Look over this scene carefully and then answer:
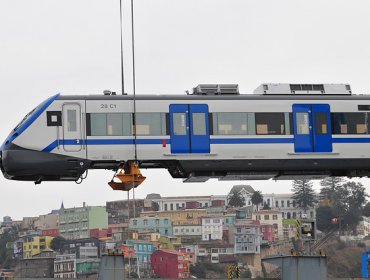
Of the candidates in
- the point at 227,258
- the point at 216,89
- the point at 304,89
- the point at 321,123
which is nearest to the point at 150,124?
the point at 216,89

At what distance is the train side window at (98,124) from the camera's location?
28.5 meters

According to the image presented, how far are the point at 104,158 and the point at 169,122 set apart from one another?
2471mm

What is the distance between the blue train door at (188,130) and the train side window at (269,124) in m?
1.87

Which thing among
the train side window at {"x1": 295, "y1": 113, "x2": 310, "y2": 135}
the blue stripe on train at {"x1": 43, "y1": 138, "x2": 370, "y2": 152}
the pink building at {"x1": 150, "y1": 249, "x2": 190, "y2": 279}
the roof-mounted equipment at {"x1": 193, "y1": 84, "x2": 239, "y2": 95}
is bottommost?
the pink building at {"x1": 150, "y1": 249, "x2": 190, "y2": 279}

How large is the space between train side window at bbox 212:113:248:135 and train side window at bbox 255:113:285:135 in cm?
46

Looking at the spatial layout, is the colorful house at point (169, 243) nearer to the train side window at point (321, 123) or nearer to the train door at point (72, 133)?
the train side window at point (321, 123)

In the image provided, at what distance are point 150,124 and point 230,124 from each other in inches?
107

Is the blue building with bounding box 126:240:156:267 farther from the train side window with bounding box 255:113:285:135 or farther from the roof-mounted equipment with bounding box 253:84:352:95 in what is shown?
the train side window with bounding box 255:113:285:135

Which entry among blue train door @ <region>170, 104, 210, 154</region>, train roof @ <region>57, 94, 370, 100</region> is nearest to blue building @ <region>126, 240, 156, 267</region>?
train roof @ <region>57, 94, 370, 100</region>

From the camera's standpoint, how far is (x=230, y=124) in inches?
1147

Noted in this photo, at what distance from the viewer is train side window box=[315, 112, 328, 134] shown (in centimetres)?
2988

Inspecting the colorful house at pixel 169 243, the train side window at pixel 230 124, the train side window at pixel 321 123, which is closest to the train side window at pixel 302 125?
the train side window at pixel 321 123

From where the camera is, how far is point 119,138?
28.6 m

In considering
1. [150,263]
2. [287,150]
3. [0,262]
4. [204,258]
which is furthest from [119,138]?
→ [0,262]
